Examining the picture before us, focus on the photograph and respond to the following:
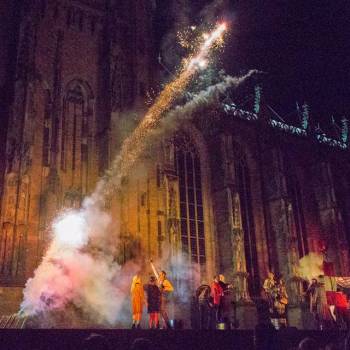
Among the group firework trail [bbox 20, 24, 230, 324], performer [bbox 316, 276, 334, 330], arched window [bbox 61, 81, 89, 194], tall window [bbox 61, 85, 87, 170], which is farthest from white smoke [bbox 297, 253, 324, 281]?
tall window [bbox 61, 85, 87, 170]

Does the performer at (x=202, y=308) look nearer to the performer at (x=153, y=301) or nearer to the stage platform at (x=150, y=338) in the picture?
the performer at (x=153, y=301)

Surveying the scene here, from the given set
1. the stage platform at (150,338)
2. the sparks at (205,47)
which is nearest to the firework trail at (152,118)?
the sparks at (205,47)

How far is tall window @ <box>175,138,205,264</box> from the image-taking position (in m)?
19.4

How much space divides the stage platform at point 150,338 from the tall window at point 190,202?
9.01 metres

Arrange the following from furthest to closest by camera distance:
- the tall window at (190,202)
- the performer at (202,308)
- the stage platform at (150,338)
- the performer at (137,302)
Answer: the tall window at (190,202)
the performer at (202,308)
the performer at (137,302)
the stage platform at (150,338)

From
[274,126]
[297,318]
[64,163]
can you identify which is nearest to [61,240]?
[64,163]

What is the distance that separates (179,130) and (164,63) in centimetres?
441

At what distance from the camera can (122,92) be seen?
61.0 feet

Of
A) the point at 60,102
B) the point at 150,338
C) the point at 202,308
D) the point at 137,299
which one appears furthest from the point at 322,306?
the point at 60,102

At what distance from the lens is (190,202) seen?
66.5 ft

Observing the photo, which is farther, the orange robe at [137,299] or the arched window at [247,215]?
the arched window at [247,215]

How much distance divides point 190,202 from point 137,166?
3.94 m

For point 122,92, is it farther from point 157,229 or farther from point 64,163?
point 157,229

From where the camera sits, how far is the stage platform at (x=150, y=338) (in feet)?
24.1
